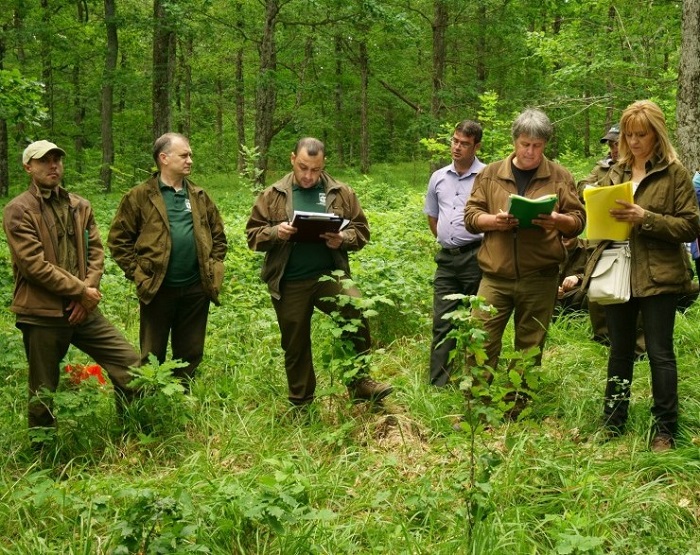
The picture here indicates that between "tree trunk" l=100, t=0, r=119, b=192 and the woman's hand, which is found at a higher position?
"tree trunk" l=100, t=0, r=119, b=192

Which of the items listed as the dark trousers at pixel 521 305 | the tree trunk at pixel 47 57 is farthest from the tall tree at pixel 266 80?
the dark trousers at pixel 521 305

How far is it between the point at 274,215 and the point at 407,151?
27516 millimetres

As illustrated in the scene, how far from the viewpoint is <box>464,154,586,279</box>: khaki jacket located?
4688mm

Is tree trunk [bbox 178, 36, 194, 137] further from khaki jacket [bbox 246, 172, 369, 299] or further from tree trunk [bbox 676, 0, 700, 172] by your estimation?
khaki jacket [bbox 246, 172, 369, 299]

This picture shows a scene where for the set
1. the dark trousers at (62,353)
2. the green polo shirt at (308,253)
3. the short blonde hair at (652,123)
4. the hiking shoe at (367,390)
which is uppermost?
the short blonde hair at (652,123)

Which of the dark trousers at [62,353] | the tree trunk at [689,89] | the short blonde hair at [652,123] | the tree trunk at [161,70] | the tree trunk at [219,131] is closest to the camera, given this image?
the short blonde hair at [652,123]

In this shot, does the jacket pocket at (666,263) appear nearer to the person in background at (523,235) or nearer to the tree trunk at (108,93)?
the person in background at (523,235)

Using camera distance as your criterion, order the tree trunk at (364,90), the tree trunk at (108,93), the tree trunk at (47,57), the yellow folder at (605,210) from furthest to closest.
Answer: the tree trunk at (364,90), the tree trunk at (47,57), the tree trunk at (108,93), the yellow folder at (605,210)

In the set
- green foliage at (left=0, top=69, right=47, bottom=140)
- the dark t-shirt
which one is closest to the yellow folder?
the dark t-shirt

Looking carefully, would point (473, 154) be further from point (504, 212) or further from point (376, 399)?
point (376, 399)

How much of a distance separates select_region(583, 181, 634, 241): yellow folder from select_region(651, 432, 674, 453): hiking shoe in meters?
1.26

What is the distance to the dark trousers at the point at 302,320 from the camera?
506 centimetres

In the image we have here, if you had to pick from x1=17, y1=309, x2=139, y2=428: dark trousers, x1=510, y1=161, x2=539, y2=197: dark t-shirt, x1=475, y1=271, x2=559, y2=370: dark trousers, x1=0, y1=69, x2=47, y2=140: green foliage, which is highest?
x1=0, y1=69, x2=47, y2=140: green foliage

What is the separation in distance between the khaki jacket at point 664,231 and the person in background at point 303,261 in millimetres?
1928
